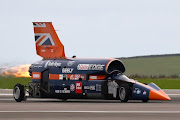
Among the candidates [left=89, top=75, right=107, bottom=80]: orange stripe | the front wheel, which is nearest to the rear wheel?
[left=89, top=75, right=107, bottom=80]: orange stripe

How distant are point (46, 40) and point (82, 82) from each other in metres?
6.65

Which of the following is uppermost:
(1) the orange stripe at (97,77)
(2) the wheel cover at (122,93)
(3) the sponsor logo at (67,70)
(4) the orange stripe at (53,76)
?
(3) the sponsor logo at (67,70)

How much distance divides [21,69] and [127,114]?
27.5 m

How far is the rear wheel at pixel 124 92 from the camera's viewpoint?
40.3 meters

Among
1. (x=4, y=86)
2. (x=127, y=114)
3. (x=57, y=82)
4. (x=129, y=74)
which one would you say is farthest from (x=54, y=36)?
(x=129, y=74)

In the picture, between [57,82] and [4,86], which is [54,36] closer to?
[57,82]

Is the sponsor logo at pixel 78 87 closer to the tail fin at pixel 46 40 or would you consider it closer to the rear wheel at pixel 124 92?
the rear wheel at pixel 124 92

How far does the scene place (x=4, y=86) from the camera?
76.8 meters

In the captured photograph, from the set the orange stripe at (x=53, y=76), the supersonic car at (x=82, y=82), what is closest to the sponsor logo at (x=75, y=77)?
the supersonic car at (x=82, y=82)

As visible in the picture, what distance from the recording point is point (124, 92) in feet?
133

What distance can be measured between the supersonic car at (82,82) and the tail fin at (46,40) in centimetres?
10

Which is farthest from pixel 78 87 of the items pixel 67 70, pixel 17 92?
pixel 17 92

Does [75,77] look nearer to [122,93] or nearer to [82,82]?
[82,82]

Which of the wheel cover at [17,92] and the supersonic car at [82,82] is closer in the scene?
the supersonic car at [82,82]
